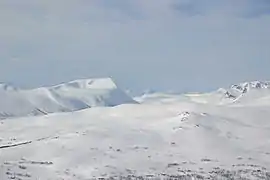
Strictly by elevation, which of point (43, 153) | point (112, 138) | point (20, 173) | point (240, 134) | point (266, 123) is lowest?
point (20, 173)

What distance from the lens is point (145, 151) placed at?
55.1 meters

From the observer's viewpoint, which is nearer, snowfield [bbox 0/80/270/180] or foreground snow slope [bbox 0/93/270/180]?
snowfield [bbox 0/80/270/180]

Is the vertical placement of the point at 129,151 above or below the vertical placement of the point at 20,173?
above

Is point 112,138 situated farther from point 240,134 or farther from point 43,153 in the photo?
point 240,134

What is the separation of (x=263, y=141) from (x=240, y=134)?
16.7ft

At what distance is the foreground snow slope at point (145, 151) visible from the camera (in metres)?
41.1

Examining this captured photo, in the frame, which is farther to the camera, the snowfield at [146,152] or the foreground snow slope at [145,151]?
the foreground snow slope at [145,151]

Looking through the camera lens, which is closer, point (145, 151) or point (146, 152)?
point (146, 152)

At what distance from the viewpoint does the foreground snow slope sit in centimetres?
4106

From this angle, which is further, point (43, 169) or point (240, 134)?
point (240, 134)

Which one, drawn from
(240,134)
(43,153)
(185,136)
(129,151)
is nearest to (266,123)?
(240,134)

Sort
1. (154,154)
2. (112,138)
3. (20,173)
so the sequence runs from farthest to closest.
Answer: (112,138)
(154,154)
(20,173)

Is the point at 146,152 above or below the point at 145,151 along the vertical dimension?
below

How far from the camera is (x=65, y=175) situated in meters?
38.2
